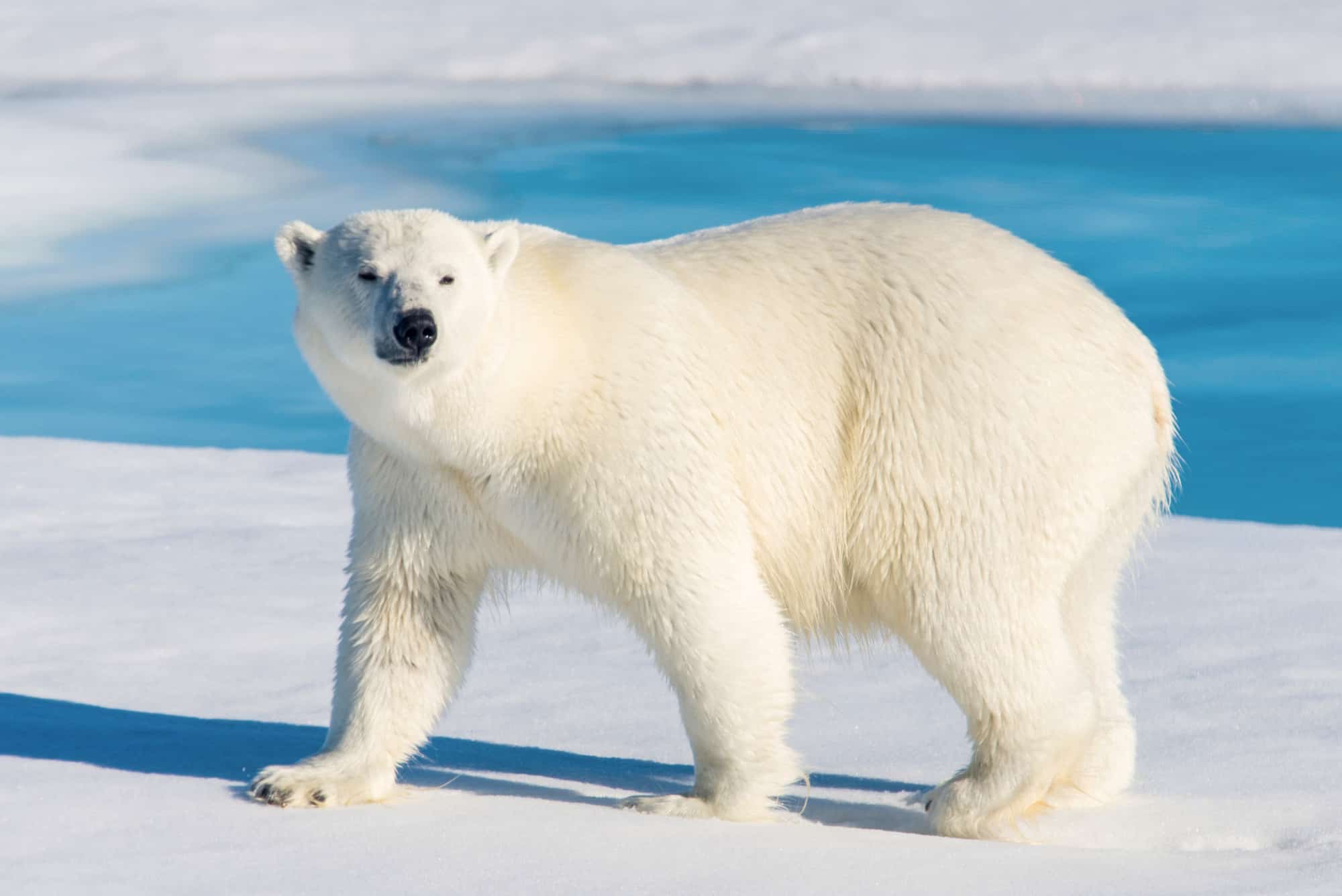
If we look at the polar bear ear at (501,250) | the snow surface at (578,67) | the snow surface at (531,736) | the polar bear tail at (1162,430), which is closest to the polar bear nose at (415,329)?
the polar bear ear at (501,250)

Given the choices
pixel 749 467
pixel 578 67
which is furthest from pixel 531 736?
pixel 578 67

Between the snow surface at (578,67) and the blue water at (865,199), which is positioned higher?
the snow surface at (578,67)

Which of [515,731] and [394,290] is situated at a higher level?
[394,290]

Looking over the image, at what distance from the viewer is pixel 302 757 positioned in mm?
3748

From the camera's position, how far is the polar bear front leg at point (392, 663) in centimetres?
341

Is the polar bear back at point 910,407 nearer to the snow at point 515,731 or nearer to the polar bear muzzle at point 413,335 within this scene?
the snow at point 515,731

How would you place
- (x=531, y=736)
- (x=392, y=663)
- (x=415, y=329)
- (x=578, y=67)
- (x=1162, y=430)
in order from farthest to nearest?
(x=578, y=67) < (x=531, y=736) < (x=1162, y=430) < (x=392, y=663) < (x=415, y=329)

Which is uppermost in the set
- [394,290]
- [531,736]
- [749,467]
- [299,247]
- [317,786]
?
[299,247]

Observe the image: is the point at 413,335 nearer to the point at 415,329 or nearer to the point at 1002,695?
the point at 415,329

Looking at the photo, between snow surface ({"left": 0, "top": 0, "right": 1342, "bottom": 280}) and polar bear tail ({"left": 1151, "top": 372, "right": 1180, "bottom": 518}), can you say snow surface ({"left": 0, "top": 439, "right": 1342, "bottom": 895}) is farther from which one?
snow surface ({"left": 0, "top": 0, "right": 1342, "bottom": 280})

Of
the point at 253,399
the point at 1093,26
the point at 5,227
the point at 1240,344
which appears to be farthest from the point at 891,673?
the point at 1093,26

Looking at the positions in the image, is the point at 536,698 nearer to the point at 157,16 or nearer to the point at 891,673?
the point at 891,673

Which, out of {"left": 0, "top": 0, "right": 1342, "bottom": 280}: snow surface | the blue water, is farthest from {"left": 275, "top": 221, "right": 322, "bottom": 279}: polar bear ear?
{"left": 0, "top": 0, "right": 1342, "bottom": 280}: snow surface

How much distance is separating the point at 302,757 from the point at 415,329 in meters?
1.18
